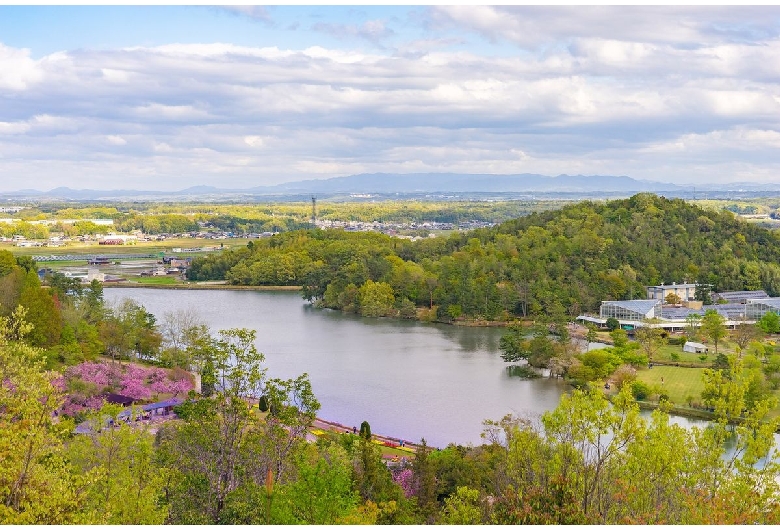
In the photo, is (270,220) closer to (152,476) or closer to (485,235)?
(485,235)

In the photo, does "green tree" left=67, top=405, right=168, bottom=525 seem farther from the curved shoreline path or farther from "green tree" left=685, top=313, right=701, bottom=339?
"green tree" left=685, top=313, right=701, bottom=339

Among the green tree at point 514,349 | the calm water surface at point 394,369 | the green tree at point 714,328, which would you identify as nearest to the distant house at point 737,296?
the green tree at point 714,328

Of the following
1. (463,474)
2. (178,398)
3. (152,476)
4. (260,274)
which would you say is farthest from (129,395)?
(260,274)

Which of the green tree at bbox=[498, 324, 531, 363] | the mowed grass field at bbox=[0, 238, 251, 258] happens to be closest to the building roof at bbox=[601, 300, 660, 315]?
the green tree at bbox=[498, 324, 531, 363]

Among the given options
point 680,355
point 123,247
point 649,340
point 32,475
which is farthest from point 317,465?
point 123,247

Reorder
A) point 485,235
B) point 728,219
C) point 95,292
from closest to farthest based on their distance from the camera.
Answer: point 95,292 → point 728,219 → point 485,235

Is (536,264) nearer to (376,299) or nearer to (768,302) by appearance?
(376,299)

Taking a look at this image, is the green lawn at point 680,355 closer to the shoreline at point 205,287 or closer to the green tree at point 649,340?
the green tree at point 649,340
